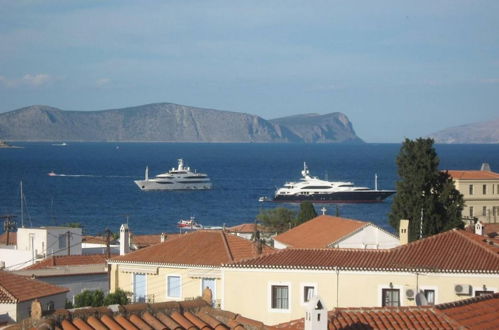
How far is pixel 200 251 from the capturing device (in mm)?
26906

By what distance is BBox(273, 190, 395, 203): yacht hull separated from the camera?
140 m

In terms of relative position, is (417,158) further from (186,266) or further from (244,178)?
(244,178)

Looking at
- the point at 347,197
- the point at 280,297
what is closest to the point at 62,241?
the point at 280,297

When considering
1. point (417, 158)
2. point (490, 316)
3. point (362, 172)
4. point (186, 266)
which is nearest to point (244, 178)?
point (362, 172)

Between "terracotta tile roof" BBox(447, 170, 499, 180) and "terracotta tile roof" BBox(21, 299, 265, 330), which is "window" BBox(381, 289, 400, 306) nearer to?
"terracotta tile roof" BBox(21, 299, 265, 330)

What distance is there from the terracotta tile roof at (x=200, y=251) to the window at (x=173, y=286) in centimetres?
40

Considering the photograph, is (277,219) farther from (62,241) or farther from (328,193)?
(328,193)

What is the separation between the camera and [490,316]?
48.0 ft

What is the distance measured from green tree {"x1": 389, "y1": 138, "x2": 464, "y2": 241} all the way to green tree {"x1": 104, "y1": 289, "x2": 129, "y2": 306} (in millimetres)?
12040

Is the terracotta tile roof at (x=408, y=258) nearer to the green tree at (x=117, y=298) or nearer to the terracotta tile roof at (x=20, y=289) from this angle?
the green tree at (x=117, y=298)

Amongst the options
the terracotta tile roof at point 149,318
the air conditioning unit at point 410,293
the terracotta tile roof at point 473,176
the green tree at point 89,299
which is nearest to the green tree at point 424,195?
the green tree at point 89,299

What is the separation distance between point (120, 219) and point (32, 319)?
9096cm

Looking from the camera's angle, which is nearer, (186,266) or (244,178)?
(186,266)

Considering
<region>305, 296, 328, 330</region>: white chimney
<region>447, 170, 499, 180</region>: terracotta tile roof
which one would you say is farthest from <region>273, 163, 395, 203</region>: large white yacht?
<region>305, 296, 328, 330</region>: white chimney
